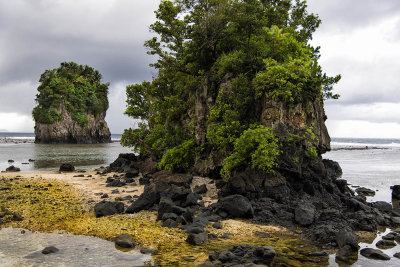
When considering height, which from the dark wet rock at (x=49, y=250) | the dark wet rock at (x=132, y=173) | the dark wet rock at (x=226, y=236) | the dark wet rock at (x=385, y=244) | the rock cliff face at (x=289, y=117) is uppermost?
the rock cliff face at (x=289, y=117)

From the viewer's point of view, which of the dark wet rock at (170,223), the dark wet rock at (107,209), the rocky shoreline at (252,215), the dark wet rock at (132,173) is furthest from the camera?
the dark wet rock at (132,173)

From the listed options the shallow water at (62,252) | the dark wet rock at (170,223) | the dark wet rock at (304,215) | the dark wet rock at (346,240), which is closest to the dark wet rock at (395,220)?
the dark wet rock at (304,215)

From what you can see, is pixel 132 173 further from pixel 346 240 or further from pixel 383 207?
pixel 346 240

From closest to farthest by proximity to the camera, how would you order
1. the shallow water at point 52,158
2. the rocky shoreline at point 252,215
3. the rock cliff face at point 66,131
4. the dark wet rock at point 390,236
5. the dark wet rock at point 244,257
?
the dark wet rock at point 244,257 < the rocky shoreline at point 252,215 < the dark wet rock at point 390,236 < the shallow water at point 52,158 < the rock cliff face at point 66,131

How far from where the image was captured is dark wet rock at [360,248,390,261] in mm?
10061

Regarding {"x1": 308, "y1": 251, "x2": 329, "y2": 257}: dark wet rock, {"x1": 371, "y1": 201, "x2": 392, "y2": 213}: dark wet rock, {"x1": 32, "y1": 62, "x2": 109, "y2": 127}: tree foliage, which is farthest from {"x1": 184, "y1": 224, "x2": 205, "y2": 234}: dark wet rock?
{"x1": 32, "y1": 62, "x2": 109, "y2": 127}: tree foliage

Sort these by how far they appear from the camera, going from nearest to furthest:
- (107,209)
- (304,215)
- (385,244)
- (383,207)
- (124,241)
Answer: (124,241) < (385,244) < (304,215) < (107,209) < (383,207)

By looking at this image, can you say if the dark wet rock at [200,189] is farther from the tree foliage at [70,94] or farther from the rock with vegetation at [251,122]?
the tree foliage at [70,94]

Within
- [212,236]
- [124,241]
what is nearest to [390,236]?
[212,236]

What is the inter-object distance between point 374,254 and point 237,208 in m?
5.97

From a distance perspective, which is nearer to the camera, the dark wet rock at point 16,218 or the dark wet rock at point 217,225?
the dark wet rock at point 217,225

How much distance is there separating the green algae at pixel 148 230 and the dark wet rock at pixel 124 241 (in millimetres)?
318

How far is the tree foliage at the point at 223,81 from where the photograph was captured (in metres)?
17.9

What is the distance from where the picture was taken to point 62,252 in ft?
33.7
